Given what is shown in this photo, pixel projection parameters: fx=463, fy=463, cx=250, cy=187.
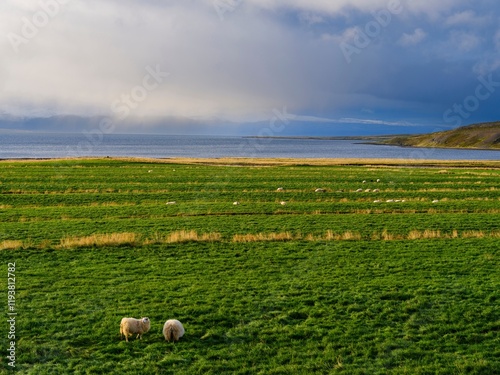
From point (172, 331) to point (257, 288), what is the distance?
527 centimetres

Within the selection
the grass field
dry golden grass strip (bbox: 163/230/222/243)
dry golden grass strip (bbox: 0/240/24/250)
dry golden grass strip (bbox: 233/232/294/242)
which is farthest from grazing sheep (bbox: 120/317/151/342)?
dry golden grass strip (bbox: 0/240/24/250)

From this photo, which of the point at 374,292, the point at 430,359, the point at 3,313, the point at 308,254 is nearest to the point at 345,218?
the point at 308,254

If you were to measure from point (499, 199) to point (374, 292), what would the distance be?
34.8 metres

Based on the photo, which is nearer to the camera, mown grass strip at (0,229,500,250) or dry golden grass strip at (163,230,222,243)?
mown grass strip at (0,229,500,250)

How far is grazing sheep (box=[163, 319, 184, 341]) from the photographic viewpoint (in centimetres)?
1306

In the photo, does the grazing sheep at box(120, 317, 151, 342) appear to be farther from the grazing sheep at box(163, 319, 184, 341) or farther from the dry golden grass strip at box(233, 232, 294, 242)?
the dry golden grass strip at box(233, 232, 294, 242)

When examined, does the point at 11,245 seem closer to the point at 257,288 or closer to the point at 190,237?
the point at 190,237

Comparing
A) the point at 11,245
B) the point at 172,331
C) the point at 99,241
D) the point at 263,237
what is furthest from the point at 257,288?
the point at 11,245

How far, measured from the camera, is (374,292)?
56.0ft

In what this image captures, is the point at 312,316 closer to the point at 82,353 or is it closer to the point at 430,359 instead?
the point at 430,359

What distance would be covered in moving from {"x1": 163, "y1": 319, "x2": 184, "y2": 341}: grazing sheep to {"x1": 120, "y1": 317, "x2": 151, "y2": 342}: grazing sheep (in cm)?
58

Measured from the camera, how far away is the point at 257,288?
58.1 feet

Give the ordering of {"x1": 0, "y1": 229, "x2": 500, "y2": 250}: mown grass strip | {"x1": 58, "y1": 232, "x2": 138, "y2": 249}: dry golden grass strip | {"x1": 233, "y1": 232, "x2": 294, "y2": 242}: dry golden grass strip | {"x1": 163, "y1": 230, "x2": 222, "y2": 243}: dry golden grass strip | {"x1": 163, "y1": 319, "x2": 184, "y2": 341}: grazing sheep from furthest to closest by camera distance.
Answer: {"x1": 233, "y1": 232, "x2": 294, "y2": 242}: dry golden grass strip → {"x1": 163, "y1": 230, "x2": 222, "y2": 243}: dry golden grass strip → {"x1": 0, "y1": 229, "x2": 500, "y2": 250}: mown grass strip → {"x1": 58, "y1": 232, "x2": 138, "y2": 249}: dry golden grass strip → {"x1": 163, "y1": 319, "x2": 184, "y2": 341}: grazing sheep

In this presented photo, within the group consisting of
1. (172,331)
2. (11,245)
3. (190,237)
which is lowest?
(11,245)
